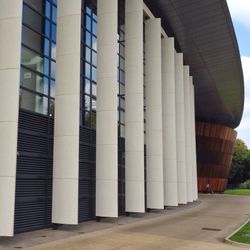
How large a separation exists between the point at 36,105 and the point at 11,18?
442cm

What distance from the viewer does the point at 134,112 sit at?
872 inches

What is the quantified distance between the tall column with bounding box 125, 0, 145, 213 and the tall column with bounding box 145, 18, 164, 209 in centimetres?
301

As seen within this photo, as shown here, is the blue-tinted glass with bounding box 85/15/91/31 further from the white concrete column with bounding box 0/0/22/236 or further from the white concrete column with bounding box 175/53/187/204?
the white concrete column with bounding box 175/53/187/204

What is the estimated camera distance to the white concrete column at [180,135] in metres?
30.1

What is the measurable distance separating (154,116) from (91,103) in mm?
5575

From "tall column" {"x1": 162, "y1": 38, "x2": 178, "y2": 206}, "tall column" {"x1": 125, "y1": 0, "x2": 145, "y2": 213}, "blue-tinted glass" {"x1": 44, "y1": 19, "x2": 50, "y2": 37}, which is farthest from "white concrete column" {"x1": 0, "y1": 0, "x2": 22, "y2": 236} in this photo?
"tall column" {"x1": 162, "y1": 38, "x2": 178, "y2": 206}

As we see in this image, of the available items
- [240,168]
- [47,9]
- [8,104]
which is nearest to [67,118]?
[8,104]

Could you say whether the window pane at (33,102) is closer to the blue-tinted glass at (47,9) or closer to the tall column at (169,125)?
the blue-tinted glass at (47,9)

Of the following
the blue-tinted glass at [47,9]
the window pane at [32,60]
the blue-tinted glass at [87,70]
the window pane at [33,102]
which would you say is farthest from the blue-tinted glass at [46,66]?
the blue-tinted glass at [87,70]

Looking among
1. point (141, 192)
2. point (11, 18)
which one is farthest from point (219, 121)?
point (11, 18)

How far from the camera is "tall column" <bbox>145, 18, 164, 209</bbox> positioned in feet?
79.5

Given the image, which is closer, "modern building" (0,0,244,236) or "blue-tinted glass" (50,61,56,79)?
"modern building" (0,0,244,236)

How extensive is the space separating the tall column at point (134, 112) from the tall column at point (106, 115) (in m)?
2.88

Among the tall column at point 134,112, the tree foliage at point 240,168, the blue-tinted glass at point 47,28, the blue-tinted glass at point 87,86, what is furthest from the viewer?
the tree foliage at point 240,168
